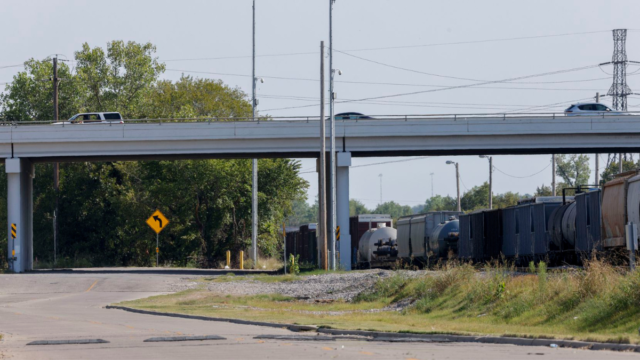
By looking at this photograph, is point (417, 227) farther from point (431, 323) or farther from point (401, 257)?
point (431, 323)

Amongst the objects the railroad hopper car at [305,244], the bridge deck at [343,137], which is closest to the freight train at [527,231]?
the bridge deck at [343,137]

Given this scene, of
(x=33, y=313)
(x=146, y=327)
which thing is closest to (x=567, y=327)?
(x=146, y=327)

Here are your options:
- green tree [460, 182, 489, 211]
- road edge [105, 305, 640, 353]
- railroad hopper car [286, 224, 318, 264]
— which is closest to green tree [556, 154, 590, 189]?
green tree [460, 182, 489, 211]

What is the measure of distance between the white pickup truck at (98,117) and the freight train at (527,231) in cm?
1732

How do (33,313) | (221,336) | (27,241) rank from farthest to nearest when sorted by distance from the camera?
(27,241)
(33,313)
(221,336)

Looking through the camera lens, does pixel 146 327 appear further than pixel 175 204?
No

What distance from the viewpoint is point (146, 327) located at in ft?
57.6

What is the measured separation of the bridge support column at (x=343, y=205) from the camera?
4525 centimetres

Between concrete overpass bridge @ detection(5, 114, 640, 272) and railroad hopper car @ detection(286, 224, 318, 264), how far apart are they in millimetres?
11198

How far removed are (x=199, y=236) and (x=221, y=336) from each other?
47639 mm

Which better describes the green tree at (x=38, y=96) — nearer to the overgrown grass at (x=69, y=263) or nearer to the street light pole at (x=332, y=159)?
the overgrown grass at (x=69, y=263)

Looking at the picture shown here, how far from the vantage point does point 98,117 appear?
5419cm

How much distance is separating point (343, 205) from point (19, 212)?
1805 cm

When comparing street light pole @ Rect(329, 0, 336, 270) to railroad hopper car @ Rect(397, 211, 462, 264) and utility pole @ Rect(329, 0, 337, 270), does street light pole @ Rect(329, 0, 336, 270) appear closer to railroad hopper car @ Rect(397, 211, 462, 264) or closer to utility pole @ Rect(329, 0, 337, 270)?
utility pole @ Rect(329, 0, 337, 270)
